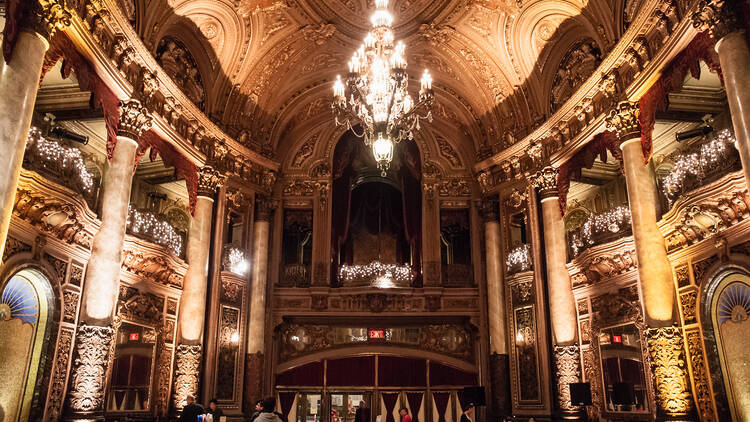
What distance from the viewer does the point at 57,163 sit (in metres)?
8.83

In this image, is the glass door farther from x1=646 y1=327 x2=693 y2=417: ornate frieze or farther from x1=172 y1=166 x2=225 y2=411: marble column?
x1=646 y1=327 x2=693 y2=417: ornate frieze

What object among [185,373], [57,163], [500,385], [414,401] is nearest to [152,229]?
[57,163]

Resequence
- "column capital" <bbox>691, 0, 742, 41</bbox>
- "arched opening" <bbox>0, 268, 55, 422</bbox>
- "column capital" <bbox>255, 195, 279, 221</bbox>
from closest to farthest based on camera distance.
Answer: "column capital" <bbox>691, 0, 742, 41</bbox>
"arched opening" <bbox>0, 268, 55, 422</bbox>
"column capital" <bbox>255, 195, 279, 221</bbox>

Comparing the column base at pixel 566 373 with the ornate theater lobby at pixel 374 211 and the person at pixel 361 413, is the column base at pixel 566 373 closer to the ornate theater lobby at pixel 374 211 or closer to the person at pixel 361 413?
the ornate theater lobby at pixel 374 211

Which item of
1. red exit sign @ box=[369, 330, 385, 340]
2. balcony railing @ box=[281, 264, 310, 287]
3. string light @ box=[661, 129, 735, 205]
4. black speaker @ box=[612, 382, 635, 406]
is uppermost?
string light @ box=[661, 129, 735, 205]

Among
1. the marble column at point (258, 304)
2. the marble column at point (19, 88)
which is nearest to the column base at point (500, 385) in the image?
the marble column at point (258, 304)

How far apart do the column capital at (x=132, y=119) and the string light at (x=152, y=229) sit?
1496mm

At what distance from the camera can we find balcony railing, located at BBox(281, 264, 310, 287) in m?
14.5

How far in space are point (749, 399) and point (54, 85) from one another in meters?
12.3

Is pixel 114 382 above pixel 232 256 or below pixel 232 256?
below

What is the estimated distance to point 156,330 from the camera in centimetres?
1129

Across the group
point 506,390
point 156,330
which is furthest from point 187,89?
point 506,390

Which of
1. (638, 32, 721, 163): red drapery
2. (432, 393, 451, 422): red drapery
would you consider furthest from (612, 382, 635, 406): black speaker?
(432, 393, 451, 422): red drapery

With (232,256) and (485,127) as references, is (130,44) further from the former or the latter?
(485,127)
